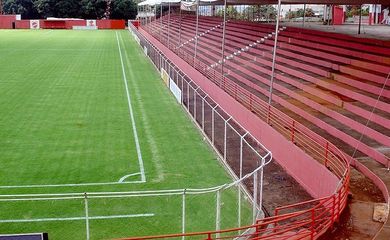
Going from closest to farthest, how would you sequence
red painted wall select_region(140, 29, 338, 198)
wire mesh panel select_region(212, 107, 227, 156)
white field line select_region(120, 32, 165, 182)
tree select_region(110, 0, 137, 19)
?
1. red painted wall select_region(140, 29, 338, 198)
2. white field line select_region(120, 32, 165, 182)
3. wire mesh panel select_region(212, 107, 227, 156)
4. tree select_region(110, 0, 137, 19)


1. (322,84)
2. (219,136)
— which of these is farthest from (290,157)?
(322,84)

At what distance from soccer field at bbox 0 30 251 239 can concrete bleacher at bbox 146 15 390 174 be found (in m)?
4.10

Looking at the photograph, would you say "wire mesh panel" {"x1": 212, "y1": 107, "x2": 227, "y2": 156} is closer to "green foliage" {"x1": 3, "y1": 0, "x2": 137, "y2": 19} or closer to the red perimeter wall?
the red perimeter wall

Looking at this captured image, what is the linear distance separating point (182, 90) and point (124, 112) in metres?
3.41

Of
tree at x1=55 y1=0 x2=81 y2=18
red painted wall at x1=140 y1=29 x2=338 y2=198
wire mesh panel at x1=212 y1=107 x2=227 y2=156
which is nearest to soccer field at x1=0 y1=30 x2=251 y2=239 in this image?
wire mesh panel at x1=212 y1=107 x2=227 y2=156

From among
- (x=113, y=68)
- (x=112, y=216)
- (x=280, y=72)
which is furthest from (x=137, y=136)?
(x=113, y=68)

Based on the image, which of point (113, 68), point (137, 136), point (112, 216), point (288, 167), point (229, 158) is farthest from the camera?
point (113, 68)

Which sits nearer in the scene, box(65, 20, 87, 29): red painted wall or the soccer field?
the soccer field

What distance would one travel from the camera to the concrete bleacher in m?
16.7

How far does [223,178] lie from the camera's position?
51.5 feet

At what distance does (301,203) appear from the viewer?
10.1m

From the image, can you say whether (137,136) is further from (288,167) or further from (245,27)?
(245,27)

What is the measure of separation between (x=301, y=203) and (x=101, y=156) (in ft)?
31.0

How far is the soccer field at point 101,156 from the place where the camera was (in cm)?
1247
